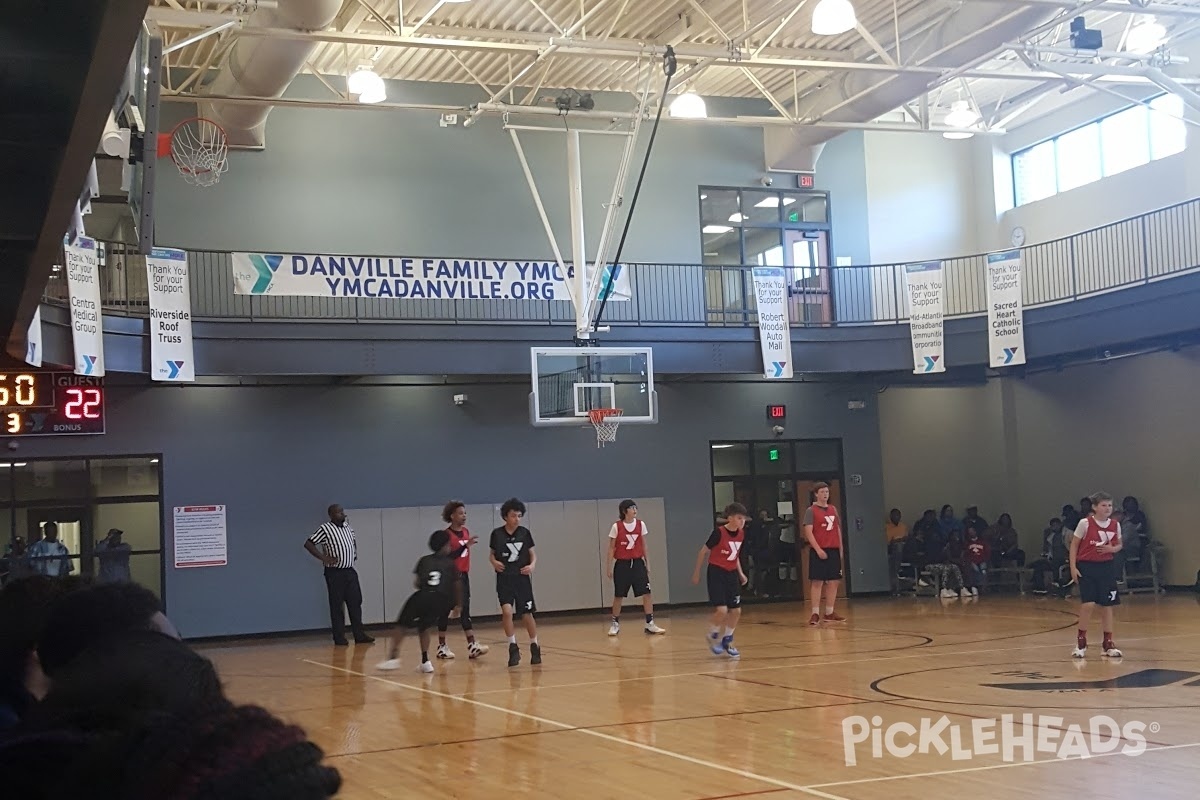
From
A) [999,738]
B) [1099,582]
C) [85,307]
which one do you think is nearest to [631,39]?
[85,307]

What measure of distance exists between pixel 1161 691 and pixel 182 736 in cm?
982

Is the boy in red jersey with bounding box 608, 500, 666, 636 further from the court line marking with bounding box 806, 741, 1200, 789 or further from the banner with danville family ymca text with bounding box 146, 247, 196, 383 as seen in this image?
the court line marking with bounding box 806, 741, 1200, 789

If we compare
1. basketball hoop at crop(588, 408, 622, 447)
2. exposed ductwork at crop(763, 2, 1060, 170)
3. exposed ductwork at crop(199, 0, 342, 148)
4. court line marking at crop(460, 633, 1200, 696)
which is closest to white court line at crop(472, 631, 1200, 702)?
court line marking at crop(460, 633, 1200, 696)

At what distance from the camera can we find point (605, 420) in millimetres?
17844

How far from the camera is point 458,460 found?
65.7 ft

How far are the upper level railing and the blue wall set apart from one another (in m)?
1.24

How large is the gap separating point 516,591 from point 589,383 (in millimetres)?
5671

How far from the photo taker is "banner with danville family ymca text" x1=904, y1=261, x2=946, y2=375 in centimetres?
1986

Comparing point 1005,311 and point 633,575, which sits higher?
point 1005,311

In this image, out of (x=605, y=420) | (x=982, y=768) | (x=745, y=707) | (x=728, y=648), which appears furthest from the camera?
(x=605, y=420)

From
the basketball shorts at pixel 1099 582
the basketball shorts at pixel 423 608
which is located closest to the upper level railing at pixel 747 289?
the basketball shorts at pixel 423 608

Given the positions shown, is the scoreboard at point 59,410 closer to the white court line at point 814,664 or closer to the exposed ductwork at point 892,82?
the white court line at point 814,664

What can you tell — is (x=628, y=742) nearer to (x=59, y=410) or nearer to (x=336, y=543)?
(x=336, y=543)

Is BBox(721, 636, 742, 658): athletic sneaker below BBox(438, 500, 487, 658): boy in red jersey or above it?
below
